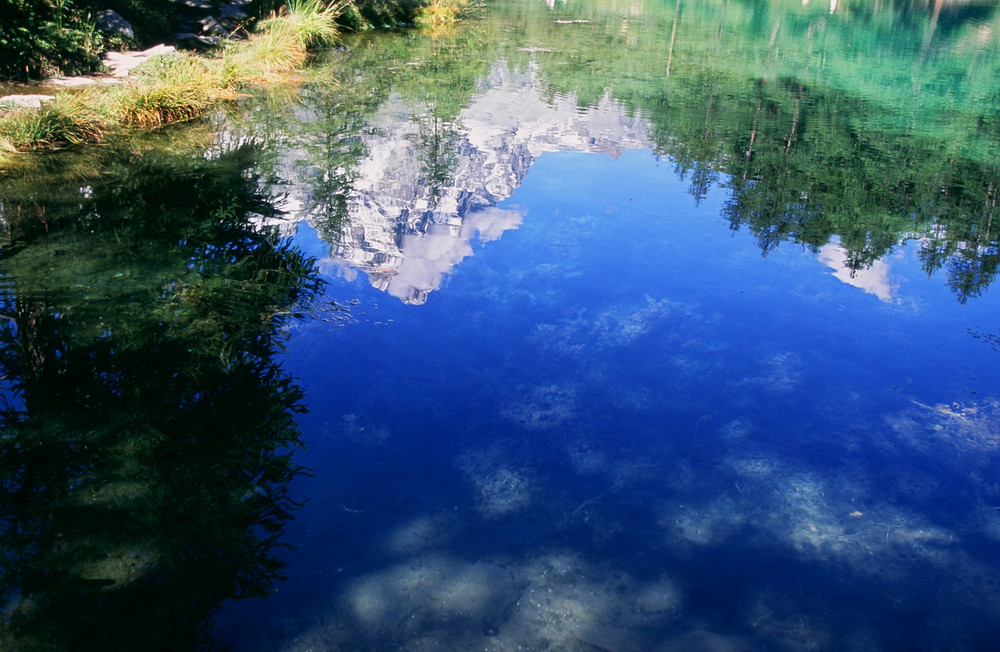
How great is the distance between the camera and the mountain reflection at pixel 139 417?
274 centimetres

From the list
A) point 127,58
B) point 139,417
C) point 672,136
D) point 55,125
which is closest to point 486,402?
point 139,417

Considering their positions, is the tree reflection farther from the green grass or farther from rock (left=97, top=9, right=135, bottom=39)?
rock (left=97, top=9, right=135, bottom=39)

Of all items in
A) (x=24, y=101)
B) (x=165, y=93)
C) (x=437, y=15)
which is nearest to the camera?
(x=24, y=101)

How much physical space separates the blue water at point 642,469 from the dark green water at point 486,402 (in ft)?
0.06

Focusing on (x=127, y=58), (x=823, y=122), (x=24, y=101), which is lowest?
(x=24, y=101)

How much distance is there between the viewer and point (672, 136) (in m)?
9.32

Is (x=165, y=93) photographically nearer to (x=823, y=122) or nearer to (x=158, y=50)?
(x=158, y=50)

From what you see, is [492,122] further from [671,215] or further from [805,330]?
[805,330]

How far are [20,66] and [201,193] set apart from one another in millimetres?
4114

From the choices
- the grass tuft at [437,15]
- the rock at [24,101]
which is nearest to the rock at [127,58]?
the rock at [24,101]

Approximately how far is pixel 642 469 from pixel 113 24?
10249mm

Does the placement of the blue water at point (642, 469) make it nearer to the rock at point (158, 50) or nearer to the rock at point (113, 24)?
the rock at point (158, 50)

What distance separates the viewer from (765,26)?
22.1m

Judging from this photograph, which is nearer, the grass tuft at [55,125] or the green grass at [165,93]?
the grass tuft at [55,125]
